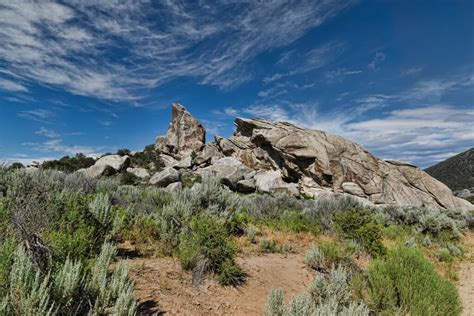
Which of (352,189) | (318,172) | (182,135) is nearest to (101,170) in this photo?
(182,135)

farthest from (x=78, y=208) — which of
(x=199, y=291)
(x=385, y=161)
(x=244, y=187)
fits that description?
(x=385, y=161)

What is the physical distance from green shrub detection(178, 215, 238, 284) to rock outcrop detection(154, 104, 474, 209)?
68.8ft

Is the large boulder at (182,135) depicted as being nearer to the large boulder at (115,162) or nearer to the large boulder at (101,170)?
the large boulder at (115,162)

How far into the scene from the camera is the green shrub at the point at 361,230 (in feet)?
32.8

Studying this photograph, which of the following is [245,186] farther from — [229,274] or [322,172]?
[229,274]

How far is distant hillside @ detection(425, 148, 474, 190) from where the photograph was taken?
66625mm

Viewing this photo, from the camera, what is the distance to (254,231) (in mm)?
9414

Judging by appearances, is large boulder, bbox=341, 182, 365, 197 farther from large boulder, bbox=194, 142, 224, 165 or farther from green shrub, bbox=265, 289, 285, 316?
green shrub, bbox=265, 289, 285, 316

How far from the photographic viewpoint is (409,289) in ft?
17.8

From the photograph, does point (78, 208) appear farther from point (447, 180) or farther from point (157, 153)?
point (447, 180)

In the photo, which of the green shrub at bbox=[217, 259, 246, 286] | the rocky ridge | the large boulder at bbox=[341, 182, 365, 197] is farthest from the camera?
the large boulder at bbox=[341, 182, 365, 197]

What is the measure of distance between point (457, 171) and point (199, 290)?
84411 millimetres

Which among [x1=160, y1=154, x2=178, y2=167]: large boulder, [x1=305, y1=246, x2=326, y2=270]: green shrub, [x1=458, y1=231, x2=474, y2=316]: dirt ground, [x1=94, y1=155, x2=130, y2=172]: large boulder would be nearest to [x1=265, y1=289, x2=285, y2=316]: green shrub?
[x1=305, y1=246, x2=326, y2=270]: green shrub

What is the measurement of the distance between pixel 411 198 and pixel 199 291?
99.3 feet
